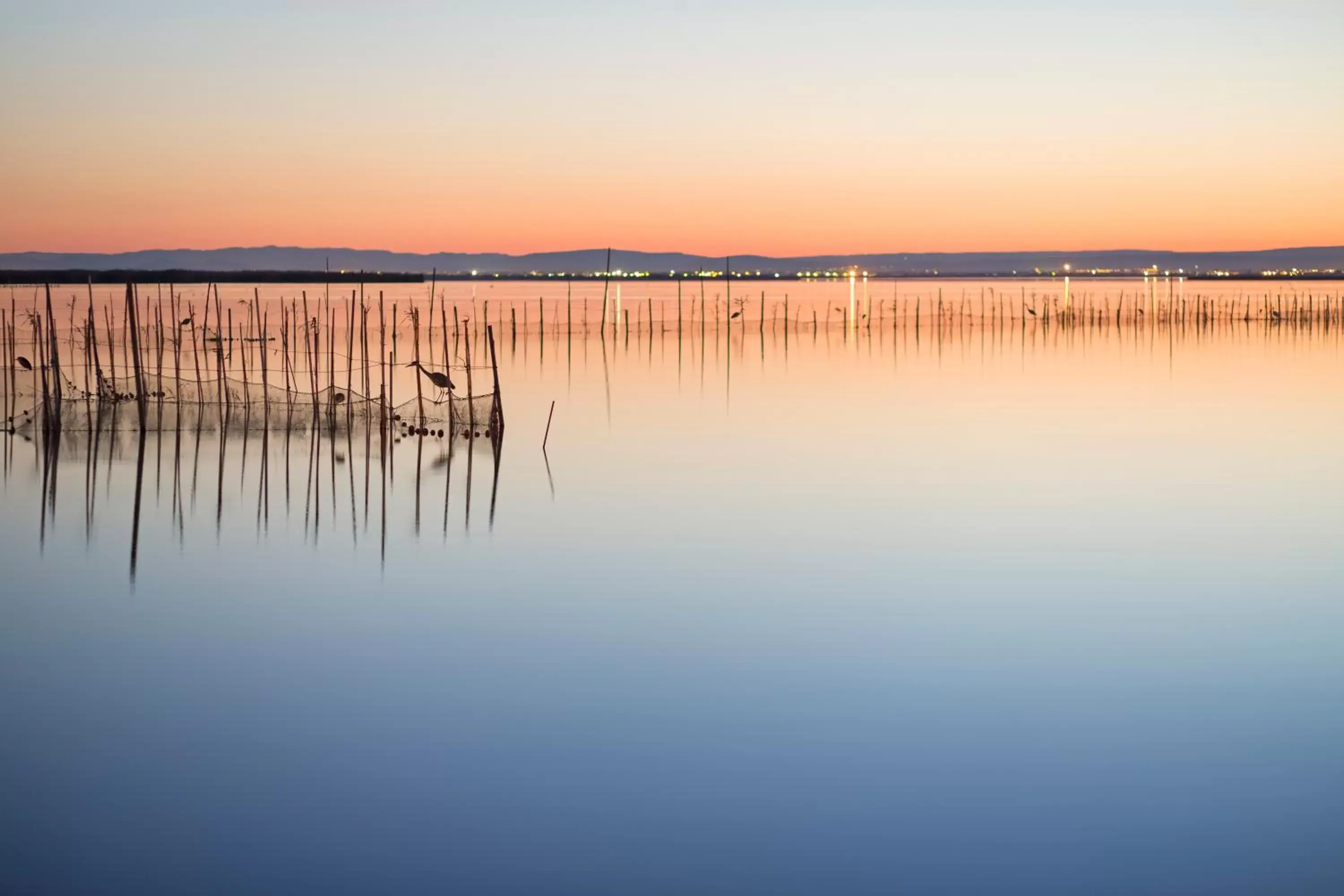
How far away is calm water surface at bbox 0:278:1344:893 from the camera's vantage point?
4.57 metres

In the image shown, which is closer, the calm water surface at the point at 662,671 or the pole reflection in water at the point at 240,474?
the calm water surface at the point at 662,671

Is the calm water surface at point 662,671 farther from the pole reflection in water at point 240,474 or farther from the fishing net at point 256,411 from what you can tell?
the fishing net at point 256,411

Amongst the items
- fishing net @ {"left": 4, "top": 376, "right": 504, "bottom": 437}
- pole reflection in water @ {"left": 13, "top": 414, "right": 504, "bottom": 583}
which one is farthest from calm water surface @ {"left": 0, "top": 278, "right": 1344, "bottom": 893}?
fishing net @ {"left": 4, "top": 376, "right": 504, "bottom": 437}

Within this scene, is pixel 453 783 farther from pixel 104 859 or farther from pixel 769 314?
pixel 769 314

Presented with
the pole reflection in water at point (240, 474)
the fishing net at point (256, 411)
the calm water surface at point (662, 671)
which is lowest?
the calm water surface at point (662, 671)

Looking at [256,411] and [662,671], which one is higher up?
[256,411]

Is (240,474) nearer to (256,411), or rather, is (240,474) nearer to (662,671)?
(256,411)

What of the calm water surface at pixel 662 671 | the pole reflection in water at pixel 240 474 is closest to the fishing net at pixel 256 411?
the pole reflection in water at pixel 240 474

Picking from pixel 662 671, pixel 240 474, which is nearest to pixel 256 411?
pixel 240 474

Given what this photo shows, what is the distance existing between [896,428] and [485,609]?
10.2m

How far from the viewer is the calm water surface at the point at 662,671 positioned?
457 cm

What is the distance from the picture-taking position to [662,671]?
6605 mm

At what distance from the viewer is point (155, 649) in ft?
23.2

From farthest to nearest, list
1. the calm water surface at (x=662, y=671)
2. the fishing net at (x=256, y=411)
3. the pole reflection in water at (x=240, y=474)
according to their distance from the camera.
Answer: the fishing net at (x=256, y=411) < the pole reflection in water at (x=240, y=474) < the calm water surface at (x=662, y=671)
